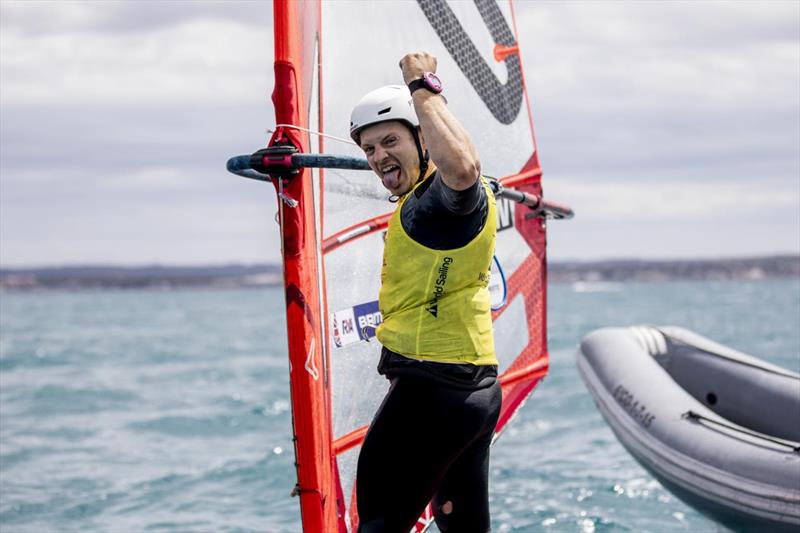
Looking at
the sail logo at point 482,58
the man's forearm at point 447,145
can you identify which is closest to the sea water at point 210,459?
the sail logo at point 482,58

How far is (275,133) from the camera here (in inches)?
139

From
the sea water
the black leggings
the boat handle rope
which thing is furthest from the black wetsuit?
the sea water

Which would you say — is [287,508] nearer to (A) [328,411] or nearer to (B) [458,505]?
(A) [328,411]

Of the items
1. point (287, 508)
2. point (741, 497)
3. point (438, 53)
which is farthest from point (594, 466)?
point (438, 53)

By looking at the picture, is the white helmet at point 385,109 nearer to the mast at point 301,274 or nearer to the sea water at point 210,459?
the mast at point 301,274

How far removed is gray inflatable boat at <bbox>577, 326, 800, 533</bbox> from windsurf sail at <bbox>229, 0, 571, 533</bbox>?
1.65 m

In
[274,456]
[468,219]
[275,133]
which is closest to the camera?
[468,219]

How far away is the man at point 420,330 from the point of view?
9.55 feet

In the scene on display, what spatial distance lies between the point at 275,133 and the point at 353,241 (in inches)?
31.3

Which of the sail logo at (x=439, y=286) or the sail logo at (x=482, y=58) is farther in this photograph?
the sail logo at (x=482, y=58)

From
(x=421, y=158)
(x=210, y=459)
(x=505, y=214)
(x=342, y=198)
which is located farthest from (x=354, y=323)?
(x=210, y=459)

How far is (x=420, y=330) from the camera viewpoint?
301 cm

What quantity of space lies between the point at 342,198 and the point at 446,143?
1.54 m

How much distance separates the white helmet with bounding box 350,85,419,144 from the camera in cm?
293
